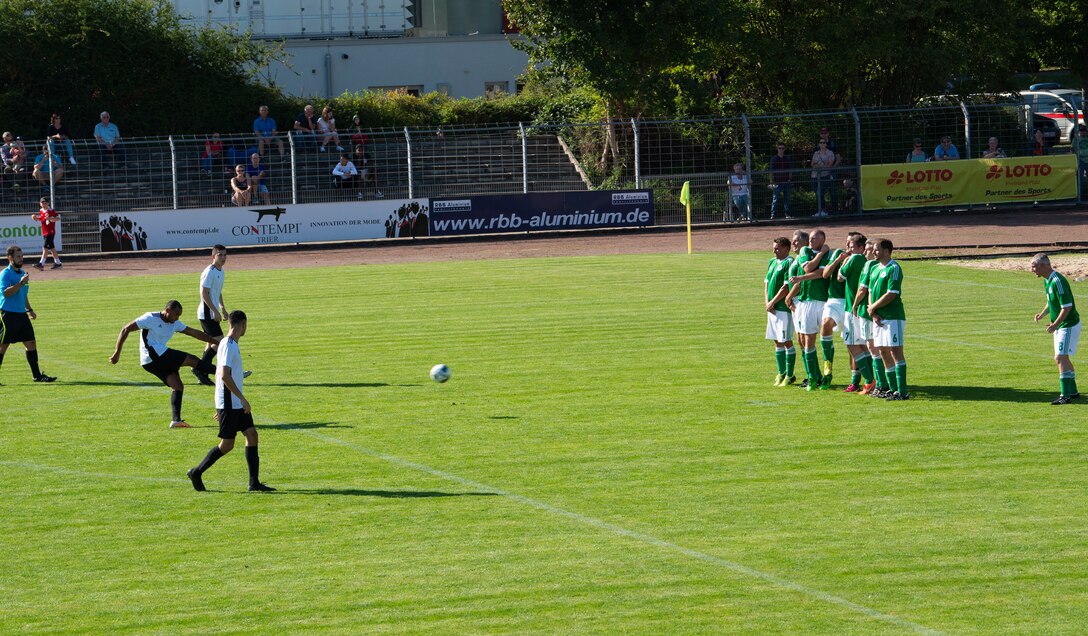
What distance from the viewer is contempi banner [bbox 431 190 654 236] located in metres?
39.2

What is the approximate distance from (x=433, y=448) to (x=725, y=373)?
221 inches

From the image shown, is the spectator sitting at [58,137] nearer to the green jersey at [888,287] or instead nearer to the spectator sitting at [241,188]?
the spectator sitting at [241,188]

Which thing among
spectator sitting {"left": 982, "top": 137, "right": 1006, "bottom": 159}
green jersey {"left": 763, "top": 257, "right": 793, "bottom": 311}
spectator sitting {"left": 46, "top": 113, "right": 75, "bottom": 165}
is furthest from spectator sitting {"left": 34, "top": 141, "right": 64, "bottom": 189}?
spectator sitting {"left": 982, "top": 137, "right": 1006, "bottom": 159}

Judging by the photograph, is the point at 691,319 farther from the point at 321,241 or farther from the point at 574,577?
the point at 321,241

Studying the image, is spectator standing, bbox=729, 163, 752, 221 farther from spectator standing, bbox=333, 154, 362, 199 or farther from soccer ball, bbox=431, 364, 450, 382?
soccer ball, bbox=431, 364, 450, 382

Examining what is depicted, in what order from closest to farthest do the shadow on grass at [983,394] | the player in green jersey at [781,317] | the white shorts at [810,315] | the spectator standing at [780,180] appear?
the shadow on grass at [983,394] < the white shorts at [810,315] < the player in green jersey at [781,317] < the spectator standing at [780,180]

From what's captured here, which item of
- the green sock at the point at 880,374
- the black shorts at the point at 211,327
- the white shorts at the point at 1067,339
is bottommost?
the green sock at the point at 880,374

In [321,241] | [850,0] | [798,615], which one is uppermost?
[850,0]

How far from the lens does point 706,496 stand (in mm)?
12320

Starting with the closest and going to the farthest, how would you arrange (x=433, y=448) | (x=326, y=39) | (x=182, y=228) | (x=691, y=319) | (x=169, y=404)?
(x=433, y=448) < (x=169, y=404) < (x=691, y=319) < (x=182, y=228) < (x=326, y=39)

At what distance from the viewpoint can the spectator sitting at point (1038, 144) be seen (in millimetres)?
41938

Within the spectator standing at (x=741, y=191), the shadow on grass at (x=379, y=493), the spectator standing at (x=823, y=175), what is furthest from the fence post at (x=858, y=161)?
the shadow on grass at (x=379, y=493)

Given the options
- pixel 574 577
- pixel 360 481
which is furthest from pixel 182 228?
pixel 574 577

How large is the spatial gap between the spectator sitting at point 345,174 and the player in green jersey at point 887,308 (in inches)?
1021
